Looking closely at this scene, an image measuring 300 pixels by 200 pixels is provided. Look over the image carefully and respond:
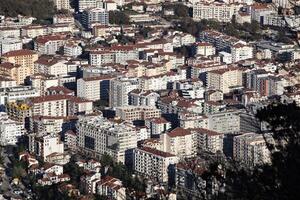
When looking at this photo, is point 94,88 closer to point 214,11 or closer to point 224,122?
point 224,122

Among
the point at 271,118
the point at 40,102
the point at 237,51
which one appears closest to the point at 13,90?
the point at 40,102

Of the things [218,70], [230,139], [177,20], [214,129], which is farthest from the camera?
[177,20]

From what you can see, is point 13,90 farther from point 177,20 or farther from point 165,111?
point 177,20

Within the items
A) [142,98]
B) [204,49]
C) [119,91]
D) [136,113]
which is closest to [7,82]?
[119,91]

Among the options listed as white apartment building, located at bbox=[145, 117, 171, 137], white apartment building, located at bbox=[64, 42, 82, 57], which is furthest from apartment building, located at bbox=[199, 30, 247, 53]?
white apartment building, located at bbox=[145, 117, 171, 137]

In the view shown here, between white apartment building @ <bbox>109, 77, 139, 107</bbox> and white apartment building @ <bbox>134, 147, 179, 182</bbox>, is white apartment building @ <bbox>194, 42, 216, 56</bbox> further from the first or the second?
white apartment building @ <bbox>134, 147, 179, 182</bbox>

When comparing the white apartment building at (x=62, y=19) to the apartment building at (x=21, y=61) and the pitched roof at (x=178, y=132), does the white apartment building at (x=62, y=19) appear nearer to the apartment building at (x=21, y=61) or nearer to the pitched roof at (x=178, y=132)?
the apartment building at (x=21, y=61)
